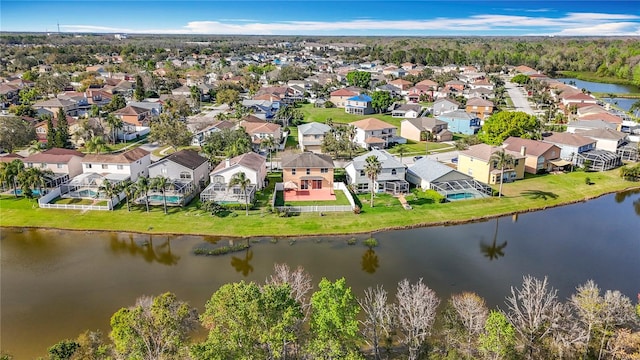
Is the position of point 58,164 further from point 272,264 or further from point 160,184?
point 272,264

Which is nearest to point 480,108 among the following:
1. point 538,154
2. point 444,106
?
point 444,106

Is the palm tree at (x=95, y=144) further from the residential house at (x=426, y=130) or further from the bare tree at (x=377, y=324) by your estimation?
the residential house at (x=426, y=130)

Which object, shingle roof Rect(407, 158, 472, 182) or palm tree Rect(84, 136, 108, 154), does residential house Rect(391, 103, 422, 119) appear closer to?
shingle roof Rect(407, 158, 472, 182)

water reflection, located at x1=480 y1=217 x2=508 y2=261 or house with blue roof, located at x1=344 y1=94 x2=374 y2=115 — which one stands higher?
house with blue roof, located at x1=344 y1=94 x2=374 y2=115

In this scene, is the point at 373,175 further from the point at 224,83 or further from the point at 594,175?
the point at 224,83

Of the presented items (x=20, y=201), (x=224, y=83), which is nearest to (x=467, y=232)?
(x=20, y=201)

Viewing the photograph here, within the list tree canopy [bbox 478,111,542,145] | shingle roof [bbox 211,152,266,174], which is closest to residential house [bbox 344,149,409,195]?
shingle roof [bbox 211,152,266,174]

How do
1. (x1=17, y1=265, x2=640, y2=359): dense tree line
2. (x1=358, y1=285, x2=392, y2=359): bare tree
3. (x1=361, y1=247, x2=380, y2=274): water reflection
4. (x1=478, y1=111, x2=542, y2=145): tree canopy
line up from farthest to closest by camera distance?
(x1=478, y1=111, x2=542, y2=145): tree canopy, (x1=361, y1=247, x2=380, y2=274): water reflection, (x1=358, y1=285, x2=392, y2=359): bare tree, (x1=17, y1=265, x2=640, y2=359): dense tree line
